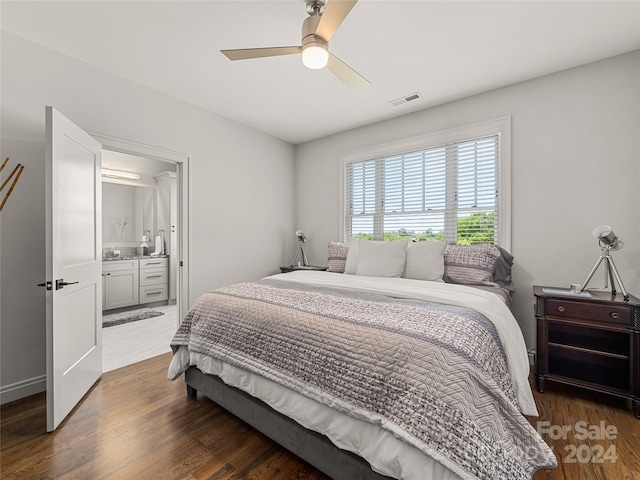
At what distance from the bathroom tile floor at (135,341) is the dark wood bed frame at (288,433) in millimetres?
1310

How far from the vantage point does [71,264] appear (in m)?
2.07

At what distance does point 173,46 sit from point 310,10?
3.88 feet

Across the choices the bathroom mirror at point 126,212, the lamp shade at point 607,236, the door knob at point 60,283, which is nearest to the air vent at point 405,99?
the lamp shade at point 607,236

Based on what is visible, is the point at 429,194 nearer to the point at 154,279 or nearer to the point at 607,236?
the point at 607,236

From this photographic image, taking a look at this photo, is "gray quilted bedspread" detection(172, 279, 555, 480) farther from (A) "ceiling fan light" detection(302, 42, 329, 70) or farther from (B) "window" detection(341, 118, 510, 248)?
(B) "window" detection(341, 118, 510, 248)

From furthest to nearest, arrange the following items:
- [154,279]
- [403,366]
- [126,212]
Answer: [126,212] < [154,279] < [403,366]

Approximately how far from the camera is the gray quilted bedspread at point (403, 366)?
101 cm

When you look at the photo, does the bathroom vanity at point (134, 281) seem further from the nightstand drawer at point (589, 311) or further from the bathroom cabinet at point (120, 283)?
the nightstand drawer at point (589, 311)

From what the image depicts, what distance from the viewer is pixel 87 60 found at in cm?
250

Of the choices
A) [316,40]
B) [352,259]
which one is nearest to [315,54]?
[316,40]

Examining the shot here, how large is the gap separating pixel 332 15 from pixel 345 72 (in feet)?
1.66

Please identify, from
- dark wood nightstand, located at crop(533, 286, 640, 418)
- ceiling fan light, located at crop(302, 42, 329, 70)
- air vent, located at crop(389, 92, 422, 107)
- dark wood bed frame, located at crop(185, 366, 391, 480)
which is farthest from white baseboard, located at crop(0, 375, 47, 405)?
air vent, located at crop(389, 92, 422, 107)

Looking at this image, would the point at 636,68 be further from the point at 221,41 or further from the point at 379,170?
the point at 221,41

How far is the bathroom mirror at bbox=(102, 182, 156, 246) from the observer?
17.3 ft
